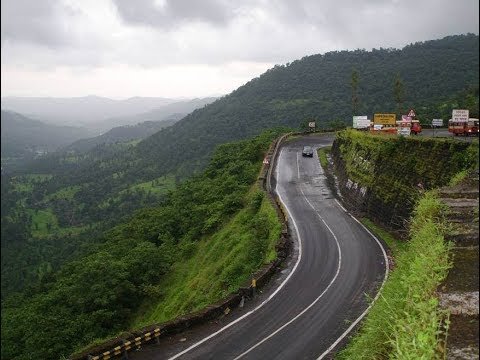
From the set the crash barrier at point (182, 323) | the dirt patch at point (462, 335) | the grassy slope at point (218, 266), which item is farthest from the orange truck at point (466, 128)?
the dirt patch at point (462, 335)

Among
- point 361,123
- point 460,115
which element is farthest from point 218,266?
point 361,123

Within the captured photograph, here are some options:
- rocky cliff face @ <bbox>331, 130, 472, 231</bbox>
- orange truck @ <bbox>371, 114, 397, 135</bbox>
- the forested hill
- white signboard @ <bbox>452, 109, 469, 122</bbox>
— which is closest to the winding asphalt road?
rocky cliff face @ <bbox>331, 130, 472, 231</bbox>

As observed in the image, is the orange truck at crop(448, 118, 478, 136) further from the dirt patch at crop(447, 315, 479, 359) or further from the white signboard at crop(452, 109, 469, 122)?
the dirt patch at crop(447, 315, 479, 359)

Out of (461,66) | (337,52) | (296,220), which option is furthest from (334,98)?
(296,220)

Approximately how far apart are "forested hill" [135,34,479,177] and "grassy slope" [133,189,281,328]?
63245mm

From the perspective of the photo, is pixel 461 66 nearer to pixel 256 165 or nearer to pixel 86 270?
pixel 256 165

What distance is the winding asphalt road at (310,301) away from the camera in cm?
1413

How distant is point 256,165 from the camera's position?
45.5 metres

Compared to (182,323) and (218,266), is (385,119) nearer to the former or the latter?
(218,266)

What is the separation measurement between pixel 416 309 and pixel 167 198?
44561 millimetres

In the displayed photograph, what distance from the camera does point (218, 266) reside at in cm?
2355

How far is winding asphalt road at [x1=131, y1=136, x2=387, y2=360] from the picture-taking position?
14.1m

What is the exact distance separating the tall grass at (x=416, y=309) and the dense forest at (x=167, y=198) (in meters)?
3.24

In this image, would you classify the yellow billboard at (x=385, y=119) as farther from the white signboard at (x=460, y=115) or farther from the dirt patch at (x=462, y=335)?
the dirt patch at (x=462, y=335)
